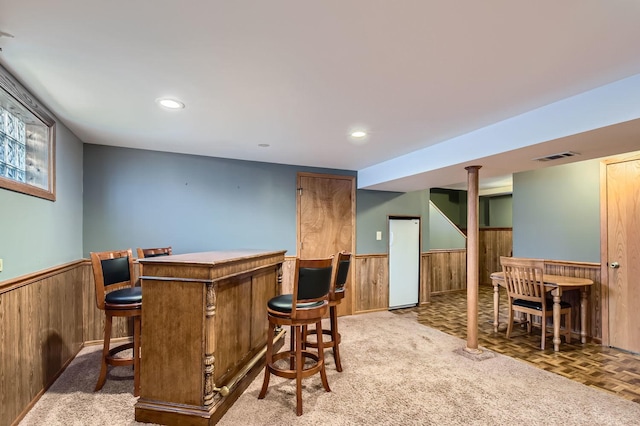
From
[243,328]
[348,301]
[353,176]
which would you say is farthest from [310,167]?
[243,328]

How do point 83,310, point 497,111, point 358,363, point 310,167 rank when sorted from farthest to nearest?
point 310,167
point 83,310
point 358,363
point 497,111

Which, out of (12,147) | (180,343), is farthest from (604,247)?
(12,147)

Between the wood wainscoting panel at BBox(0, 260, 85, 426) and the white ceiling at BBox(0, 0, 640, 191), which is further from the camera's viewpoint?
the wood wainscoting panel at BBox(0, 260, 85, 426)

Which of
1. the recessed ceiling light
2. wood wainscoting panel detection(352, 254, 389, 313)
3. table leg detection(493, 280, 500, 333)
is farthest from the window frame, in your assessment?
table leg detection(493, 280, 500, 333)

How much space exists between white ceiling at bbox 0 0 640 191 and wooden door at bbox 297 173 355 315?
175 centimetres

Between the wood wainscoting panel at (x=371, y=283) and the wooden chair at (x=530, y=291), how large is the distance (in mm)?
1799

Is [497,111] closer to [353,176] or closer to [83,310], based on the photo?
[353,176]

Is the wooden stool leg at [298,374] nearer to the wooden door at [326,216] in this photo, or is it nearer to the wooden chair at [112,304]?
the wooden chair at [112,304]

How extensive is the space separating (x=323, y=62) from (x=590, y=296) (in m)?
4.19

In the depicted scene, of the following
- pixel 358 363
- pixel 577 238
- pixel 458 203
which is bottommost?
pixel 358 363

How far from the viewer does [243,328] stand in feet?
8.79

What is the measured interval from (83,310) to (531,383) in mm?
4355

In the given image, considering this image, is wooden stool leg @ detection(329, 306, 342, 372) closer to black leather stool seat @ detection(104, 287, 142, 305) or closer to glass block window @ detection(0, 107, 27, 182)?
black leather stool seat @ detection(104, 287, 142, 305)

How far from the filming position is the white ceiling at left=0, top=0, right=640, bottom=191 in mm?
1425
